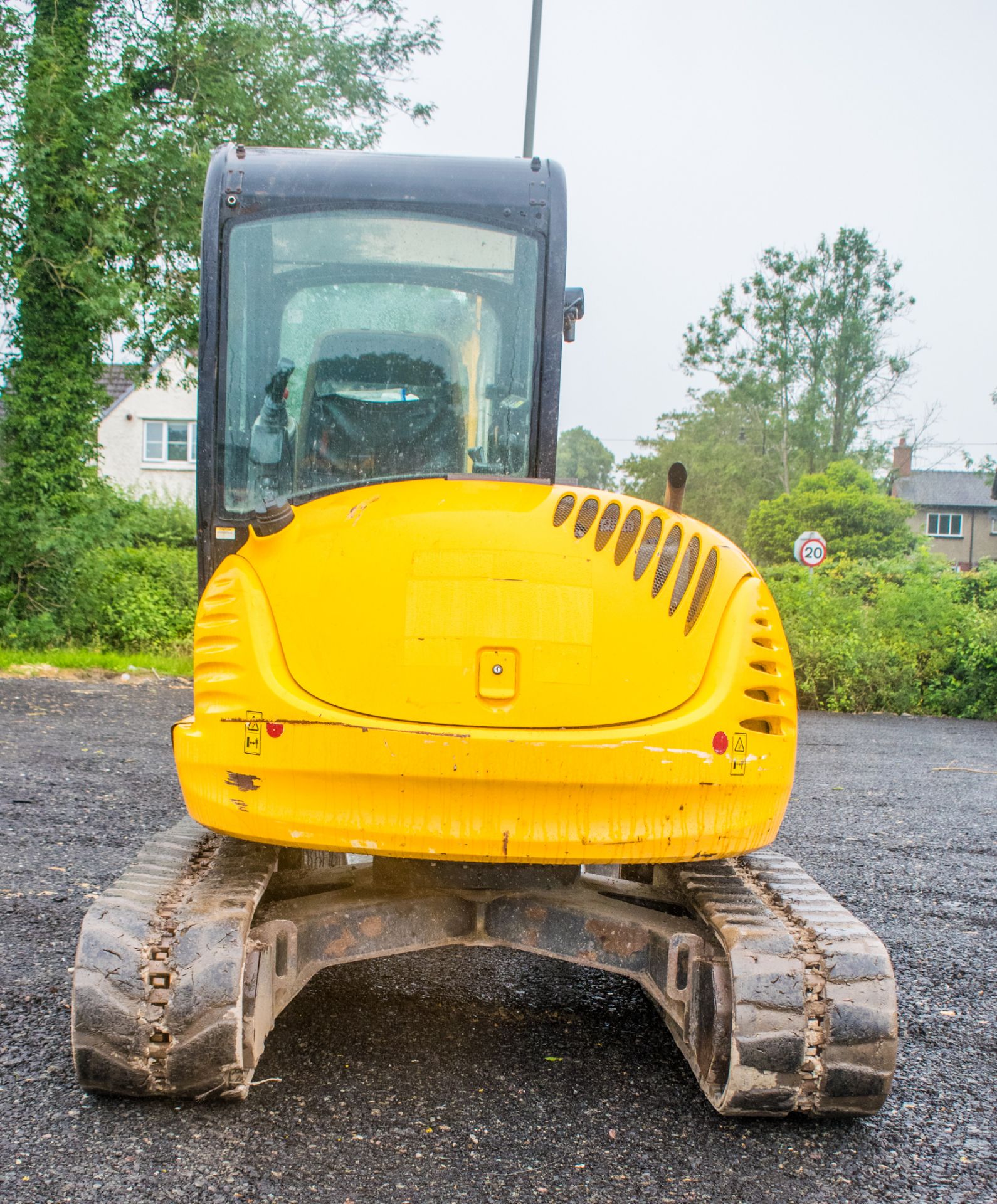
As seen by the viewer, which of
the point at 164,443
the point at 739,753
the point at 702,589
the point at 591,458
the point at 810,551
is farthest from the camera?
the point at 591,458

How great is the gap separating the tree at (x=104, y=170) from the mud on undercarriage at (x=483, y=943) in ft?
45.7

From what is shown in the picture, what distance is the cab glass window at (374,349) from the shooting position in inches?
160

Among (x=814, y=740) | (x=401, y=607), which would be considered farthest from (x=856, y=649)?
(x=401, y=607)

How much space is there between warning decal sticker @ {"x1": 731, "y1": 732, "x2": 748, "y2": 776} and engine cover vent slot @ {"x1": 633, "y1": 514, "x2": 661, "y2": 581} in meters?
0.48

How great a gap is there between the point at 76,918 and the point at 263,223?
113 inches

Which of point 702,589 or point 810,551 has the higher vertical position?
point 702,589

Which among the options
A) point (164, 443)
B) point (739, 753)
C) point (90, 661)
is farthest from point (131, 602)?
point (164, 443)

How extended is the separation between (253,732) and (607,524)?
1075mm

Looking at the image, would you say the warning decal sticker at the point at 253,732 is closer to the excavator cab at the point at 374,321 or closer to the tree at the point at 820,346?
the excavator cab at the point at 374,321

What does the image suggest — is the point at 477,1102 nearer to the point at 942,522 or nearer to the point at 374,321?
the point at 374,321

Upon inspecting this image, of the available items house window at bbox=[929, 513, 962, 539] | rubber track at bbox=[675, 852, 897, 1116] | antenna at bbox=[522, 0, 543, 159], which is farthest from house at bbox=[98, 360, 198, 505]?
house window at bbox=[929, 513, 962, 539]

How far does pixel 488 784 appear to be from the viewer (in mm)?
2930

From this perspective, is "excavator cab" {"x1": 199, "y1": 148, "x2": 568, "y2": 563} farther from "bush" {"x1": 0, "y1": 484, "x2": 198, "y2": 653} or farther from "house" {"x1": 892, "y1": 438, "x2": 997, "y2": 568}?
"house" {"x1": 892, "y1": 438, "x2": 997, "y2": 568}

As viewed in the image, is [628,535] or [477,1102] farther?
[477,1102]
